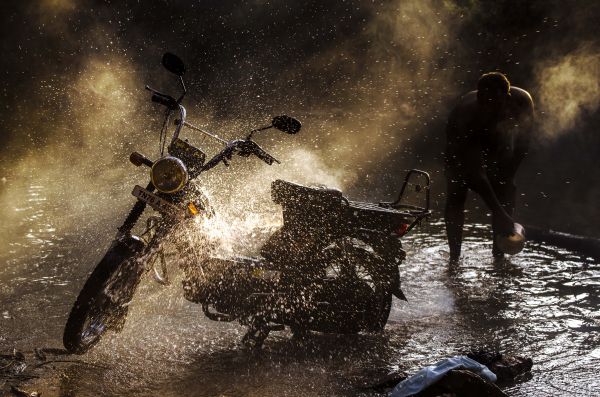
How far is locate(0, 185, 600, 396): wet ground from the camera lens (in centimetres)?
416

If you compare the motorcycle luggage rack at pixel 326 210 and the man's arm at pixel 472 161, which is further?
the man's arm at pixel 472 161

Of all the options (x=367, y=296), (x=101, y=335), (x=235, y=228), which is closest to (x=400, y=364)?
(x=367, y=296)

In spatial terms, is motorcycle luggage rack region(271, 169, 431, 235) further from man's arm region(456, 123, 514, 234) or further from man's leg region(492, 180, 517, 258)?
man's leg region(492, 180, 517, 258)

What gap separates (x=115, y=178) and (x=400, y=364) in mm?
8736

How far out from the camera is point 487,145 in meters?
7.31

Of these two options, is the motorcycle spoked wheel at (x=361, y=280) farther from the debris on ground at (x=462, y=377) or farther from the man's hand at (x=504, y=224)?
the man's hand at (x=504, y=224)

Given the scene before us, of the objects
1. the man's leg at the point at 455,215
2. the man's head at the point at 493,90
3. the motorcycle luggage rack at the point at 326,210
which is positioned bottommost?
the motorcycle luggage rack at the point at 326,210

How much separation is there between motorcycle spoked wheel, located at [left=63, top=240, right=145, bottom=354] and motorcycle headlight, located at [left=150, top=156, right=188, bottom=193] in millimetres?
507

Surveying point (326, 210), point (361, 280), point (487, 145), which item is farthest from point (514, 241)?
point (326, 210)

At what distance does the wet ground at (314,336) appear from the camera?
13.6ft

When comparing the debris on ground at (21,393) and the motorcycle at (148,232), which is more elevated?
the motorcycle at (148,232)

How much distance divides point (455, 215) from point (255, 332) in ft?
12.0

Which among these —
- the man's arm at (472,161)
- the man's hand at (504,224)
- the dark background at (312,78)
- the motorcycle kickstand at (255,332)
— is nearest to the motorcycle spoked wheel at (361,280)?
the motorcycle kickstand at (255,332)

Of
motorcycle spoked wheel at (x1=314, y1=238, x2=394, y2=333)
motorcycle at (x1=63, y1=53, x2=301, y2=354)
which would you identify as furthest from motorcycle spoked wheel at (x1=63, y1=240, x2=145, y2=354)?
motorcycle spoked wheel at (x1=314, y1=238, x2=394, y2=333)
